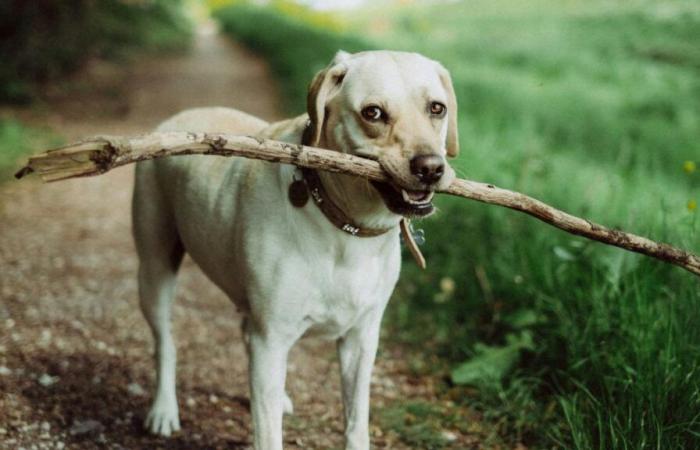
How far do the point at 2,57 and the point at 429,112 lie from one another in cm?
985

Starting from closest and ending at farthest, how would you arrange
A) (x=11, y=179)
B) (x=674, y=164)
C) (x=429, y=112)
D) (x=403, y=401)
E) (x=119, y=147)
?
(x=119, y=147), (x=429, y=112), (x=403, y=401), (x=11, y=179), (x=674, y=164)

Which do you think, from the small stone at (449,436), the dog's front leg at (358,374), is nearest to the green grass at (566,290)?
the small stone at (449,436)

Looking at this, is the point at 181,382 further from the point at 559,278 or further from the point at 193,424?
the point at 559,278

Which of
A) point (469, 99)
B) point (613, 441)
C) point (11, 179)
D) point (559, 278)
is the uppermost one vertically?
point (469, 99)

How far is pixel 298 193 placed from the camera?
2.55 meters

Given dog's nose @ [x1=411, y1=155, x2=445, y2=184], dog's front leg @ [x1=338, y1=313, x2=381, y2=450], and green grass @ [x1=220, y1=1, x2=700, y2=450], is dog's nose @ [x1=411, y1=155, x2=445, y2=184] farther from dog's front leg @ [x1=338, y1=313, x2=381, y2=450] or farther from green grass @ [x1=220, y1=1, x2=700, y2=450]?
green grass @ [x1=220, y1=1, x2=700, y2=450]

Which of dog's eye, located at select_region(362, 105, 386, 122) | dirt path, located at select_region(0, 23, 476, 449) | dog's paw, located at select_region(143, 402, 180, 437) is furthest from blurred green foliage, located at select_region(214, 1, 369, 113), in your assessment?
dog's eye, located at select_region(362, 105, 386, 122)

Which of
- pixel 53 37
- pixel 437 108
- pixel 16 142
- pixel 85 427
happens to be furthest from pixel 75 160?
pixel 53 37

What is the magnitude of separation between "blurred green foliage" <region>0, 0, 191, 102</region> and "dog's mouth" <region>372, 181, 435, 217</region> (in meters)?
9.50

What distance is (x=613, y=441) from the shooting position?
2.69 metres

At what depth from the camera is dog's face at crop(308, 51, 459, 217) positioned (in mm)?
2301

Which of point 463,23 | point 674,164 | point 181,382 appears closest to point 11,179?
point 181,382

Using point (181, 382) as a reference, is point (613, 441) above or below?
below

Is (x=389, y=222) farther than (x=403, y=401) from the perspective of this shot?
No
